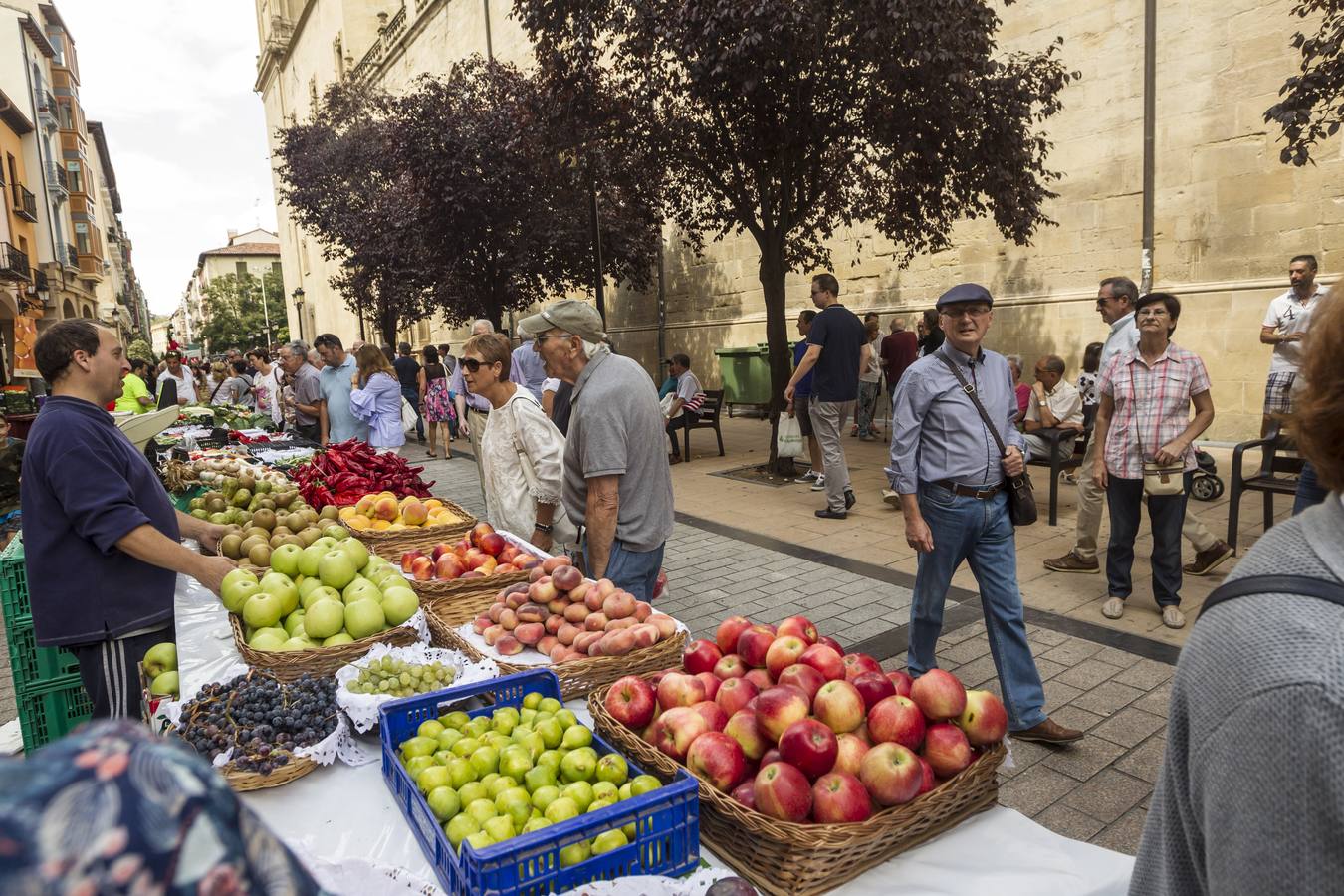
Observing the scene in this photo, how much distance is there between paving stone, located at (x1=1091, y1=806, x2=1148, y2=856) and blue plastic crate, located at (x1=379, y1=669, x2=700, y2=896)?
206cm

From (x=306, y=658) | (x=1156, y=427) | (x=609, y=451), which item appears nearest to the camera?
(x=306, y=658)

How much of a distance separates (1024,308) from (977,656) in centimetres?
889

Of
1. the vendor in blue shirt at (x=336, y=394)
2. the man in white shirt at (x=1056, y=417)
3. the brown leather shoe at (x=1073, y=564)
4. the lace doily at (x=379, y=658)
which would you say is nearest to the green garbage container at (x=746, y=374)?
the man in white shirt at (x=1056, y=417)

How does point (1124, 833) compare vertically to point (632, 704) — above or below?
below

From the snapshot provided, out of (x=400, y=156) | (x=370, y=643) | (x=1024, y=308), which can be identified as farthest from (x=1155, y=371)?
(x=400, y=156)

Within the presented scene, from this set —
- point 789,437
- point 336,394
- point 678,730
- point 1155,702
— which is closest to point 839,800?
point 678,730

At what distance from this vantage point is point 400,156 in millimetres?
15633

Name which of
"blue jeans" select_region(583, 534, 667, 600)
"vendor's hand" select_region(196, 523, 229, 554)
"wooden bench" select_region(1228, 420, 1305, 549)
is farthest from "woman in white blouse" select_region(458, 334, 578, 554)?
"wooden bench" select_region(1228, 420, 1305, 549)

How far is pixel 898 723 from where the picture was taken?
6.44 feet

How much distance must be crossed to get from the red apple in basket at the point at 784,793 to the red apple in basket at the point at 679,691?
0.39 metres

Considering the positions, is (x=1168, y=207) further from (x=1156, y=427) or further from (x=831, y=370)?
(x=1156, y=427)

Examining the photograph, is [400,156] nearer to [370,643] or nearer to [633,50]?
[633,50]

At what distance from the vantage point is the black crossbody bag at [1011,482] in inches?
147

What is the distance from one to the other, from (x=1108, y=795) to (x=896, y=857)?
2048 millimetres
